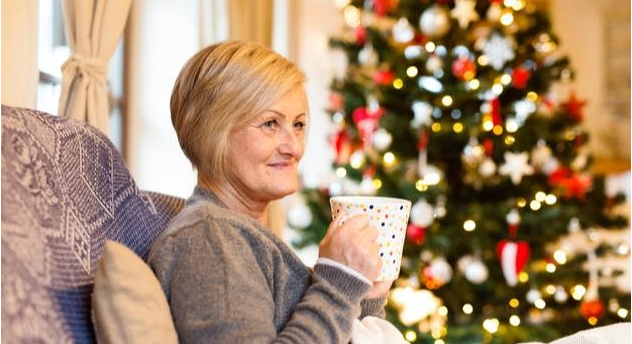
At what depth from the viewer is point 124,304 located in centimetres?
111

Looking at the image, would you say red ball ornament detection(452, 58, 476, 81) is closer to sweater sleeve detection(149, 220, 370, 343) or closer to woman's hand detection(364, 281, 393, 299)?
woman's hand detection(364, 281, 393, 299)

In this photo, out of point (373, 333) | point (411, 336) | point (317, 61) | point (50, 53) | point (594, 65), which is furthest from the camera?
point (594, 65)

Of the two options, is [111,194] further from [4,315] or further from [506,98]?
[506,98]

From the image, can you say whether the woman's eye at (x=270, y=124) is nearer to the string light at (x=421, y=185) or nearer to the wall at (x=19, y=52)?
the wall at (x=19, y=52)

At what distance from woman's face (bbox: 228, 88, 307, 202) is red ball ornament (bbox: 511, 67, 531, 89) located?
6.81ft

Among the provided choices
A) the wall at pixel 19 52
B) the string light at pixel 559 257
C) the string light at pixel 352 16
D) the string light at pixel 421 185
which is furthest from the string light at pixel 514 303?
the wall at pixel 19 52

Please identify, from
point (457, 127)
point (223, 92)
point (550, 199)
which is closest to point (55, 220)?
point (223, 92)

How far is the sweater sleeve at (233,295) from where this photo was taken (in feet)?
3.84

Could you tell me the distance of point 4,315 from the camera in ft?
3.12

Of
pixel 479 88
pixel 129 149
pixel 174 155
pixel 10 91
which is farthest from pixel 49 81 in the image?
pixel 479 88

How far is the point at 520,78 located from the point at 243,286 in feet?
8.07

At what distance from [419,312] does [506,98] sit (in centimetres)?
94

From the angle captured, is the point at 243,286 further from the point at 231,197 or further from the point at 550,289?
the point at 550,289

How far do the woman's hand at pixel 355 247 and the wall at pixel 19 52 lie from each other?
68 centimetres
